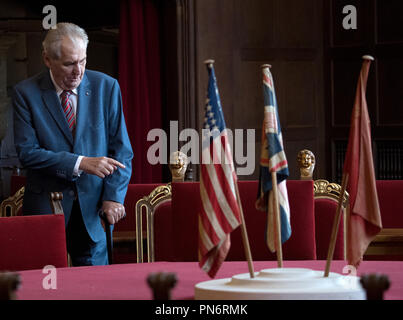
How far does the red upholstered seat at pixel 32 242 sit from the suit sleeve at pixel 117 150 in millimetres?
364

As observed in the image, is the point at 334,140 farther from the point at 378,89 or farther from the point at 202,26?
the point at 202,26

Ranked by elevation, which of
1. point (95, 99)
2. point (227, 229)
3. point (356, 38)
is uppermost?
point (356, 38)

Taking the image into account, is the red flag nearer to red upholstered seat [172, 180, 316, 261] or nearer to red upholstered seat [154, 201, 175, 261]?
red upholstered seat [172, 180, 316, 261]

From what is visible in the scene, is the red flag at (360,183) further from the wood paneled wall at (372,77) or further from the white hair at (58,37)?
the wood paneled wall at (372,77)

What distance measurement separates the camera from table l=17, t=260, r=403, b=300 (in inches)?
67.6

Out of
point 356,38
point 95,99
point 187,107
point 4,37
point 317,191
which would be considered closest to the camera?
point 95,99

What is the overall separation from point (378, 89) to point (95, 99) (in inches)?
164

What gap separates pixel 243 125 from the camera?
639 cm

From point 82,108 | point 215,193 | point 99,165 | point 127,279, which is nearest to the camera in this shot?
point 215,193

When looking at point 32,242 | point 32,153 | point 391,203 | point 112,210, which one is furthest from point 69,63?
point 391,203

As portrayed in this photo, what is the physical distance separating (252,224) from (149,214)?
52 centimetres

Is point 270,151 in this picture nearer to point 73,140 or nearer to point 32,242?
point 32,242

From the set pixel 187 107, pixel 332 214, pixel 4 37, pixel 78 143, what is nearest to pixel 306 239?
pixel 332 214

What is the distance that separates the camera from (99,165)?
8.61 ft
